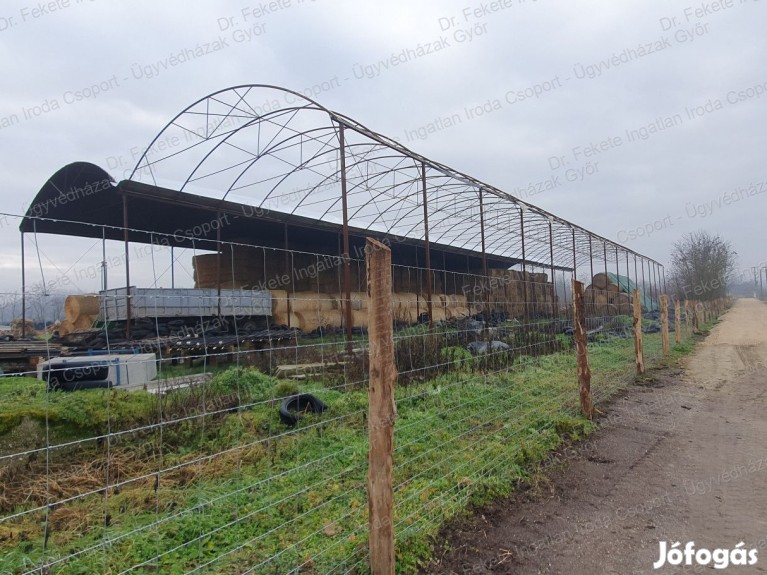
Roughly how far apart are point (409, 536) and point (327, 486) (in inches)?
39.3

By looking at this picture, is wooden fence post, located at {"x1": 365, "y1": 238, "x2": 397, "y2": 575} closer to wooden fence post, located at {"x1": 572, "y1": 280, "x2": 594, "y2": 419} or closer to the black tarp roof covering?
wooden fence post, located at {"x1": 572, "y1": 280, "x2": 594, "y2": 419}

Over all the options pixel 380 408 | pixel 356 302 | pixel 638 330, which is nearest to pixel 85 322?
pixel 380 408

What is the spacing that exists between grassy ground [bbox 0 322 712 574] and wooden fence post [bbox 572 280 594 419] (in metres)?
0.18

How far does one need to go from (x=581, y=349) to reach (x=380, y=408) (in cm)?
424

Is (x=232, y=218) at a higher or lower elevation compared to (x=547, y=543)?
higher

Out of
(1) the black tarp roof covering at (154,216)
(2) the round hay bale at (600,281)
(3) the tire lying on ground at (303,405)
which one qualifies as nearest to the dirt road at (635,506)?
(3) the tire lying on ground at (303,405)

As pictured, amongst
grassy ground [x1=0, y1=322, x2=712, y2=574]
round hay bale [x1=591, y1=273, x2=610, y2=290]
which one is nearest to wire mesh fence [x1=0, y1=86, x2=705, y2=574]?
grassy ground [x1=0, y1=322, x2=712, y2=574]

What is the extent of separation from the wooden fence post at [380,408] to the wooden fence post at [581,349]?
4160mm

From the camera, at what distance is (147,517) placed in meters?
3.34

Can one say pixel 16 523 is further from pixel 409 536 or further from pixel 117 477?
pixel 409 536

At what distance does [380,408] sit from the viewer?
99.0 inches

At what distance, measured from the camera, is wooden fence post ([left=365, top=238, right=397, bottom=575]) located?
249 centimetres

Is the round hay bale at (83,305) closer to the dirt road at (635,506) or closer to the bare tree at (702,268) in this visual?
the dirt road at (635,506)

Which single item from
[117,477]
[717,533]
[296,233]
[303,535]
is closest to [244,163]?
[296,233]
